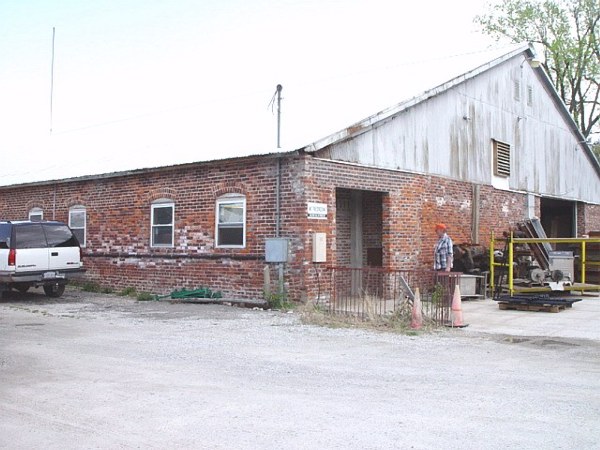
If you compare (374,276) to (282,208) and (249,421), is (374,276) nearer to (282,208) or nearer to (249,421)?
(282,208)

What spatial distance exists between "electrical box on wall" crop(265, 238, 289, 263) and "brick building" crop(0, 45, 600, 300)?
223 mm

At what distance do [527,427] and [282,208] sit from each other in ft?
31.8

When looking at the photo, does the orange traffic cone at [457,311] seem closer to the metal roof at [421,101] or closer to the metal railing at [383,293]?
the metal railing at [383,293]

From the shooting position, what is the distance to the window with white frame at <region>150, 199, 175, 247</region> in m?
17.5

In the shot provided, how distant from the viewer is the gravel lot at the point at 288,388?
18.0ft

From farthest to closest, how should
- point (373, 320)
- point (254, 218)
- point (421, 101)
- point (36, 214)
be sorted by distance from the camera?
point (36, 214) < point (421, 101) < point (254, 218) < point (373, 320)

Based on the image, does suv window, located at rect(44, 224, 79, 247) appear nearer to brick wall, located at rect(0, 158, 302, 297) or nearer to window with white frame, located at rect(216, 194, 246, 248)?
brick wall, located at rect(0, 158, 302, 297)

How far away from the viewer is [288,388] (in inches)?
283

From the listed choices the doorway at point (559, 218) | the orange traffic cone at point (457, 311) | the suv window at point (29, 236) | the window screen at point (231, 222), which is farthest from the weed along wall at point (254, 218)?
the doorway at point (559, 218)

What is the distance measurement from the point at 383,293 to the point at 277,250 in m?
2.59

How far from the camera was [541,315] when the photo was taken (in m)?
14.0

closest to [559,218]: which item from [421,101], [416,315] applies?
[421,101]

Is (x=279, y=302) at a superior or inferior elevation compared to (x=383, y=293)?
inferior

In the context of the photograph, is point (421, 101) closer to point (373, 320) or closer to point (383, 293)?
point (383, 293)
